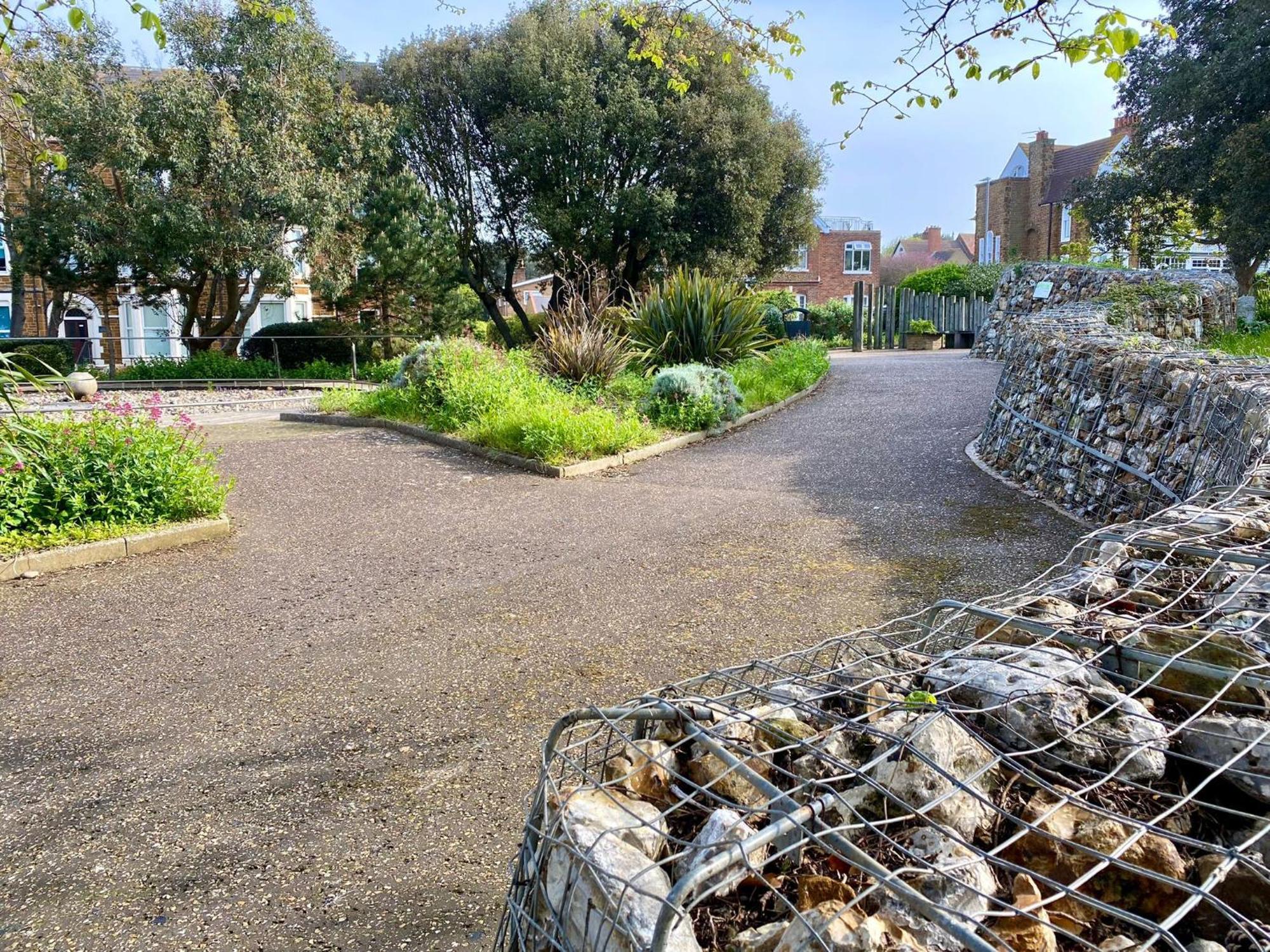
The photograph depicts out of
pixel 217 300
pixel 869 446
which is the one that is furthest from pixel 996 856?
pixel 217 300

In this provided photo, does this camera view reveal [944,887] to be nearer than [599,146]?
Yes

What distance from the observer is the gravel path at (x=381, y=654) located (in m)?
2.61

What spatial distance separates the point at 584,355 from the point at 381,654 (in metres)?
7.76

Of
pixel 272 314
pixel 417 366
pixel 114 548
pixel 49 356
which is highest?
pixel 272 314

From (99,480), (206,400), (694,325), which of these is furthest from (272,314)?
(99,480)

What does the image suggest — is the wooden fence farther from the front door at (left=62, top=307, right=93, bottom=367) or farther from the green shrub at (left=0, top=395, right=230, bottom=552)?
the front door at (left=62, top=307, right=93, bottom=367)

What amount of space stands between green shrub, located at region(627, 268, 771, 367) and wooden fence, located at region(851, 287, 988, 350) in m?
9.14

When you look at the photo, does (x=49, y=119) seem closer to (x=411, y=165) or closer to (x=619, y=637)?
(x=411, y=165)

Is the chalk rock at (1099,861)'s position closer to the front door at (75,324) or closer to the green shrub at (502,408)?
the green shrub at (502,408)

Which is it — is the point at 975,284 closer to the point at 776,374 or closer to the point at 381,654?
the point at 776,374

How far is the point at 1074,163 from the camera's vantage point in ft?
132

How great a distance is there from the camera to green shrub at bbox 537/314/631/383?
461 inches

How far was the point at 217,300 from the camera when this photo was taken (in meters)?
24.5

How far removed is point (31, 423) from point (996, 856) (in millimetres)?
6751
